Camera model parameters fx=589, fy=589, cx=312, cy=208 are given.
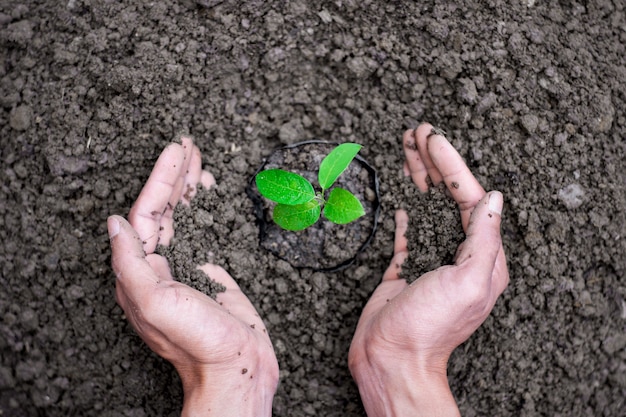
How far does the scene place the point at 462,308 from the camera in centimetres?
195

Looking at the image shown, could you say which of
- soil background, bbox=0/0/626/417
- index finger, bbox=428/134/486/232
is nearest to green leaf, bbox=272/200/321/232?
soil background, bbox=0/0/626/417

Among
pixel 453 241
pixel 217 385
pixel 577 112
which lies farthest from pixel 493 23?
pixel 217 385

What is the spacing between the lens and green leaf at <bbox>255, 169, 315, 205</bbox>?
6.32 ft

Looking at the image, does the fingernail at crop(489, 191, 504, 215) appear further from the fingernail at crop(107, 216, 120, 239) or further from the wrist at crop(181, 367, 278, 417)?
the fingernail at crop(107, 216, 120, 239)

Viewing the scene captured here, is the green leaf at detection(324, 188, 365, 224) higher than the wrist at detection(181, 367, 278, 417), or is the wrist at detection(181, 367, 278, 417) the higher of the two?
the green leaf at detection(324, 188, 365, 224)

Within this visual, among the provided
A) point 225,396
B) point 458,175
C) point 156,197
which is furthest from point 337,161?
point 225,396

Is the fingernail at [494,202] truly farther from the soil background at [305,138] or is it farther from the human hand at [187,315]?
the human hand at [187,315]

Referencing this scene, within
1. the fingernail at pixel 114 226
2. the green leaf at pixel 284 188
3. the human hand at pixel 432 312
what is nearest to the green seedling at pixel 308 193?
the green leaf at pixel 284 188

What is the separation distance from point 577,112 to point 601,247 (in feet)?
1.79

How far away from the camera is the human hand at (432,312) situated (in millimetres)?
1952

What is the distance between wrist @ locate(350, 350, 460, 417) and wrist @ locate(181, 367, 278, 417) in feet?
1.42

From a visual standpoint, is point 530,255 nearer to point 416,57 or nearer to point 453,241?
point 453,241

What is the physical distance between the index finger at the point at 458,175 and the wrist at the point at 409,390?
0.54 metres

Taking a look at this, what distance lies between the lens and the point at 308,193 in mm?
1935
